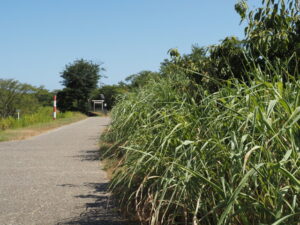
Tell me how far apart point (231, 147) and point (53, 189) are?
11.0 feet

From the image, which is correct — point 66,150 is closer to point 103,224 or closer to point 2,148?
point 2,148

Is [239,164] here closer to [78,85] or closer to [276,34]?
[276,34]

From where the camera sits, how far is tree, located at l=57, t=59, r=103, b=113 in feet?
144

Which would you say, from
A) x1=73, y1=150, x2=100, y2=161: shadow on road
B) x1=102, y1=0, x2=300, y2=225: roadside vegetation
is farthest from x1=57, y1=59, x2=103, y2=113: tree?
x1=102, y1=0, x2=300, y2=225: roadside vegetation

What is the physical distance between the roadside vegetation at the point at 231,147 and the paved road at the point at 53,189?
419 mm

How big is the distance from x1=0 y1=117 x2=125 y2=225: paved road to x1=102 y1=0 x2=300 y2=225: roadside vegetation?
419mm

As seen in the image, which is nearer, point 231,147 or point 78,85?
point 231,147

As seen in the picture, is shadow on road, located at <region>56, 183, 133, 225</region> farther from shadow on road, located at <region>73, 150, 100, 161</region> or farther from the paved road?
shadow on road, located at <region>73, 150, 100, 161</region>

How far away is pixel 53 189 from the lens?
521 centimetres

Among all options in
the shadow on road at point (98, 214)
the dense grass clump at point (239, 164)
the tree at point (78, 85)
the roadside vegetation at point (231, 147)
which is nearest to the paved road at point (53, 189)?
the shadow on road at point (98, 214)

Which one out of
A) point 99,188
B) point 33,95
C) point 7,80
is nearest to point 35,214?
point 99,188

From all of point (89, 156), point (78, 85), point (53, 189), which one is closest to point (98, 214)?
point (53, 189)

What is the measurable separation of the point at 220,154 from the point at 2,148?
845 centimetres

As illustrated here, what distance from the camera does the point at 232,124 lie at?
9.62ft
